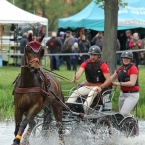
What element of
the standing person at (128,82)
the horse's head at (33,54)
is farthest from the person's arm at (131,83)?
the horse's head at (33,54)

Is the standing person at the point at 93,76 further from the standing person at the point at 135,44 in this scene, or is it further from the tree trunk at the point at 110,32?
the standing person at the point at 135,44

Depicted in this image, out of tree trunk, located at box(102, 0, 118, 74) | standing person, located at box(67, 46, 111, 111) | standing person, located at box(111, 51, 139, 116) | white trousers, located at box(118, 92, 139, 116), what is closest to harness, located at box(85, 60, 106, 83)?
standing person, located at box(67, 46, 111, 111)

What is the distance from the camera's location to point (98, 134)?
37.0 feet

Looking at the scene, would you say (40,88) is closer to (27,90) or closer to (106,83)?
(27,90)

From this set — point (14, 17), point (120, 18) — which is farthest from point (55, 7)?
point (14, 17)

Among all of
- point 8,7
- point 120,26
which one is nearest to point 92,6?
point 120,26

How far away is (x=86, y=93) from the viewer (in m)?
11.8

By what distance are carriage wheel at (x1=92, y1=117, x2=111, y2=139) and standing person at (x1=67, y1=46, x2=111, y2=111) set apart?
0.44 metres

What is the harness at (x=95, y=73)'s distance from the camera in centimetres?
1183

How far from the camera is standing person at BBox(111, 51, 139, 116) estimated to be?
11.8 meters

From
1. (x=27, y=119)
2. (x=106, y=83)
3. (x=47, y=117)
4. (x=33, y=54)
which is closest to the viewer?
(x=33, y=54)

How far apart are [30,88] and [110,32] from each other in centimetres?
913

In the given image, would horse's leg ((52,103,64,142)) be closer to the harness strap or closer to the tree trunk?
the harness strap

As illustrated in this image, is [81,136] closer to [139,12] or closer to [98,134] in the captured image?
[98,134]
